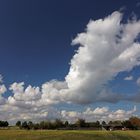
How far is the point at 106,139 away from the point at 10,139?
23.4 m

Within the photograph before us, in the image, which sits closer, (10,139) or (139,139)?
(10,139)

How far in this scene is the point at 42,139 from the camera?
75.6 meters

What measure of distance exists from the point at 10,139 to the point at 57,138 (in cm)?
1139

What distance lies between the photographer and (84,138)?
79688 mm

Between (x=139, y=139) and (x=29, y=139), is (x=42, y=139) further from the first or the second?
(x=139, y=139)

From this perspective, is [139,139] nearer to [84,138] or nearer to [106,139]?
[106,139]

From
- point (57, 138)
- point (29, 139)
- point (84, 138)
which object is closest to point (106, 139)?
point (84, 138)

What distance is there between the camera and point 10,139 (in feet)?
244

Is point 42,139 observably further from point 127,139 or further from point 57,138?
point 127,139

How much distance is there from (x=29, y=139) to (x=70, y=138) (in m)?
10.4

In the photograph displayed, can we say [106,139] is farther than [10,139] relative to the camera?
Yes

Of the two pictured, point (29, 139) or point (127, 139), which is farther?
point (127, 139)

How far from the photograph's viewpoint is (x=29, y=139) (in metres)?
75.2

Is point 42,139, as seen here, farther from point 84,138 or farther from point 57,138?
point 84,138
